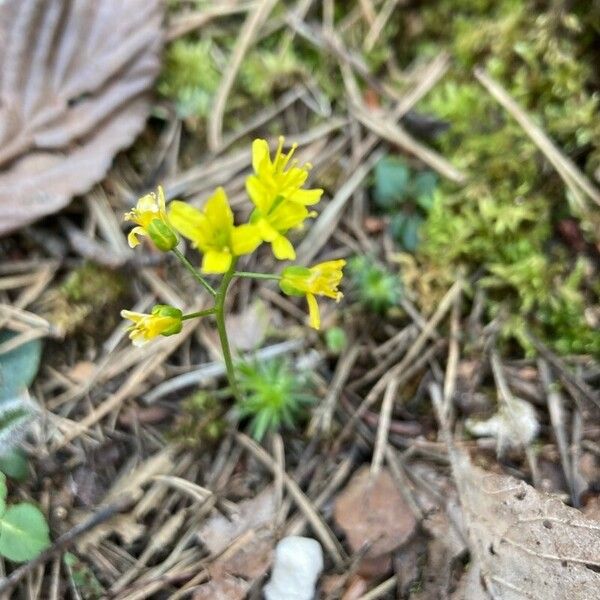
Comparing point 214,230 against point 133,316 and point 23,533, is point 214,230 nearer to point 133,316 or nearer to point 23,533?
point 133,316

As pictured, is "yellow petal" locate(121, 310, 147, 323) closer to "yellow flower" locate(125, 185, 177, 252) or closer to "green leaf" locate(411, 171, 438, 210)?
"yellow flower" locate(125, 185, 177, 252)

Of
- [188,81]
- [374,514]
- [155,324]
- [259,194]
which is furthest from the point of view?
[188,81]

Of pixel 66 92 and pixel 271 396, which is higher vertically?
pixel 66 92

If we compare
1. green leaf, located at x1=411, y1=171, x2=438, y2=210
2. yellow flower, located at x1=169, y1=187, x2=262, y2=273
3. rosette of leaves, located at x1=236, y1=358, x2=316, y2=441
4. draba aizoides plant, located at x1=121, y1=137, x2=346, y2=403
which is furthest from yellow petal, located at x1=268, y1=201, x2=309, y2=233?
green leaf, located at x1=411, y1=171, x2=438, y2=210

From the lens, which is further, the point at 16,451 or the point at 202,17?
the point at 202,17

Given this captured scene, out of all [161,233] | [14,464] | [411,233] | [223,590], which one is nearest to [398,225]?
[411,233]

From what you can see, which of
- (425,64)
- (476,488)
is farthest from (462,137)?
(476,488)

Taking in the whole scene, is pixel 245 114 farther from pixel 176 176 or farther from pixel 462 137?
pixel 462 137
